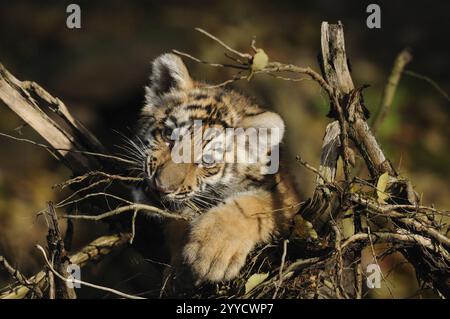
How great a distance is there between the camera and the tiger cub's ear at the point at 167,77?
155 inches

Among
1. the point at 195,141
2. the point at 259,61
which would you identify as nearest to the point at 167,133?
the point at 195,141

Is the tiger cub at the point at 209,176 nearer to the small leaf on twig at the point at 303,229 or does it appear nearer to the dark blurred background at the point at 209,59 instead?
the small leaf on twig at the point at 303,229

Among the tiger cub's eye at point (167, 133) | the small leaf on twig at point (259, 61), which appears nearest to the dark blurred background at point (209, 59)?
the tiger cub's eye at point (167, 133)

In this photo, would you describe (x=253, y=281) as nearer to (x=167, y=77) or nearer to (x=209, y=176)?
(x=209, y=176)

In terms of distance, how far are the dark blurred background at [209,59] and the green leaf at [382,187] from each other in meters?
2.79

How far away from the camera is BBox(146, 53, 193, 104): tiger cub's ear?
393 centimetres

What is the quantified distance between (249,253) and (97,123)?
3.73 metres

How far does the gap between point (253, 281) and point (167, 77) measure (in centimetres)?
137

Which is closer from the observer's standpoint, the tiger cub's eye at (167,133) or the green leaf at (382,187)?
the green leaf at (382,187)

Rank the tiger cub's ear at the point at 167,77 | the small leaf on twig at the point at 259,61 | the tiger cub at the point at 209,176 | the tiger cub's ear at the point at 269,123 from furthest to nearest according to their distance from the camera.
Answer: the tiger cub's ear at the point at 167,77 < the tiger cub's ear at the point at 269,123 < the tiger cub at the point at 209,176 < the small leaf on twig at the point at 259,61

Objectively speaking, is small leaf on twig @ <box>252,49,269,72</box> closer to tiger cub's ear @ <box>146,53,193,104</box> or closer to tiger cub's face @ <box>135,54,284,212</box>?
tiger cub's face @ <box>135,54,284,212</box>

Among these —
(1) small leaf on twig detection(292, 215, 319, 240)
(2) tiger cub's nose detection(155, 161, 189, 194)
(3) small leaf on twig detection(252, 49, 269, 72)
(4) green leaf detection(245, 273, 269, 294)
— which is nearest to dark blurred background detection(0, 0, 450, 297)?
(2) tiger cub's nose detection(155, 161, 189, 194)

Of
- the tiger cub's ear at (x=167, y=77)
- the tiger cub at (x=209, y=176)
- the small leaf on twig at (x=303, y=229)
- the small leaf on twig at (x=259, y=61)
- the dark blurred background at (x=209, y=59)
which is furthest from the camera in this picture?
the dark blurred background at (x=209, y=59)

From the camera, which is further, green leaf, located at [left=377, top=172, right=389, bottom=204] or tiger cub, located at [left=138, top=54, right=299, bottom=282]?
tiger cub, located at [left=138, top=54, right=299, bottom=282]
